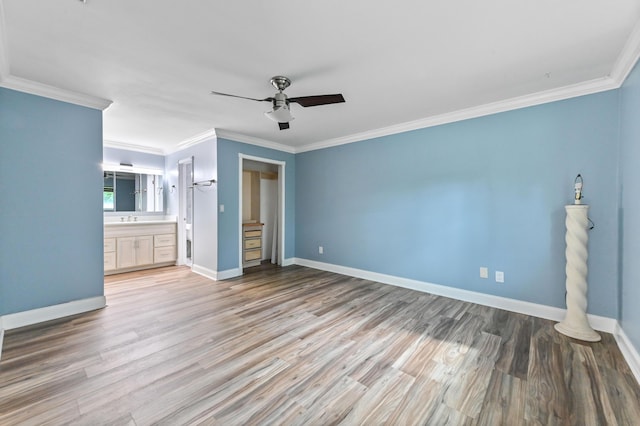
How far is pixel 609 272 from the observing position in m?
2.50

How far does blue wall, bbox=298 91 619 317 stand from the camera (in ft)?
8.46

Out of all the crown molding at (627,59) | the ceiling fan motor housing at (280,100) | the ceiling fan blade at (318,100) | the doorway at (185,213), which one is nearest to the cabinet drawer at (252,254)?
the doorway at (185,213)

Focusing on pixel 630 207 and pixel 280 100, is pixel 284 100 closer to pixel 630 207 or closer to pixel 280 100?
pixel 280 100

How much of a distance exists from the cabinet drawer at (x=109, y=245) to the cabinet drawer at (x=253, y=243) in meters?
2.17

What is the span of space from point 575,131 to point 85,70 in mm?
4746

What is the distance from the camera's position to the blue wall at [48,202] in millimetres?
2561

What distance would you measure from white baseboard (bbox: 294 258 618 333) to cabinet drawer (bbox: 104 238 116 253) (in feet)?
12.7

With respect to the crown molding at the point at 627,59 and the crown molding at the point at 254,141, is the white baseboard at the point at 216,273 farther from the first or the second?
the crown molding at the point at 627,59

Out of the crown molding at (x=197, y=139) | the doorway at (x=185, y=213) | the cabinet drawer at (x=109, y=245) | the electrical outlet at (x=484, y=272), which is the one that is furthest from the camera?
the doorway at (x=185, y=213)

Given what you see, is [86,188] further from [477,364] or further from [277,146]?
[477,364]

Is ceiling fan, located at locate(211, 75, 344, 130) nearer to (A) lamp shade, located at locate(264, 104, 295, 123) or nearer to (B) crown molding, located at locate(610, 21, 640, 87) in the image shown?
(A) lamp shade, located at locate(264, 104, 295, 123)

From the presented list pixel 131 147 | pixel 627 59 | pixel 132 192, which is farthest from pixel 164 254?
pixel 627 59

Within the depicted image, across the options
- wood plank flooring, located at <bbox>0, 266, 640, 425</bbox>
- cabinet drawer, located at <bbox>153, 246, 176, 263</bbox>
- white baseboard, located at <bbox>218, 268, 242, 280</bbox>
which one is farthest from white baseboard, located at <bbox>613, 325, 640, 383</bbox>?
cabinet drawer, located at <bbox>153, 246, 176, 263</bbox>

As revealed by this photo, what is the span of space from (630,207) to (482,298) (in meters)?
1.63
